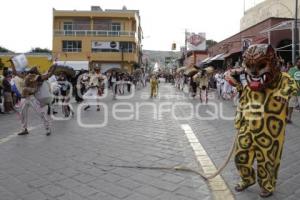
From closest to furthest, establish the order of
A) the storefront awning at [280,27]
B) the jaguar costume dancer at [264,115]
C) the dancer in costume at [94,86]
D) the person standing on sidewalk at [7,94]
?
the jaguar costume dancer at [264,115], the person standing on sidewalk at [7,94], the dancer in costume at [94,86], the storefront awning at [280,27]

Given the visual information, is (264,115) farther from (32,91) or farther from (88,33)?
(88,33)

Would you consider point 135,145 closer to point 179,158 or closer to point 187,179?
point 179,158

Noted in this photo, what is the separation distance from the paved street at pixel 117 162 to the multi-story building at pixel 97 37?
2142 inches

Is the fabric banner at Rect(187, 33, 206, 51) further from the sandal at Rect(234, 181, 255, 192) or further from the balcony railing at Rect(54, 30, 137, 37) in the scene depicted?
the sandal at Rect(234, 181, 255, 192)

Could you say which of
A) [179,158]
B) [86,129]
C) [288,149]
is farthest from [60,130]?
[288,149]

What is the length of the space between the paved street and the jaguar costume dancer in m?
0.35

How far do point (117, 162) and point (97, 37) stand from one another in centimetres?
6019

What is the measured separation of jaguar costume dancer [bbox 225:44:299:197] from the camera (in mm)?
4766

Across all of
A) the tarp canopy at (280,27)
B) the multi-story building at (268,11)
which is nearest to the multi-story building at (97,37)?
the multi-story building at (268,11)

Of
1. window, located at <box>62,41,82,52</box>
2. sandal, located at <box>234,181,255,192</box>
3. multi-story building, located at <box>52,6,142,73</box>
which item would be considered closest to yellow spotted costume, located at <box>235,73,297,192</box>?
sandal, located at <box>234,181,255,192</box>

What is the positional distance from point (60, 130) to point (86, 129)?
1.96 feet

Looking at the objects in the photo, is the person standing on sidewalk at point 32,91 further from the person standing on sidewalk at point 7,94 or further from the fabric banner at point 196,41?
the fabric banner at point 196,41

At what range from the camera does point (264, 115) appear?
15.8 ft

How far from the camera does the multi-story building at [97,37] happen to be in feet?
215
